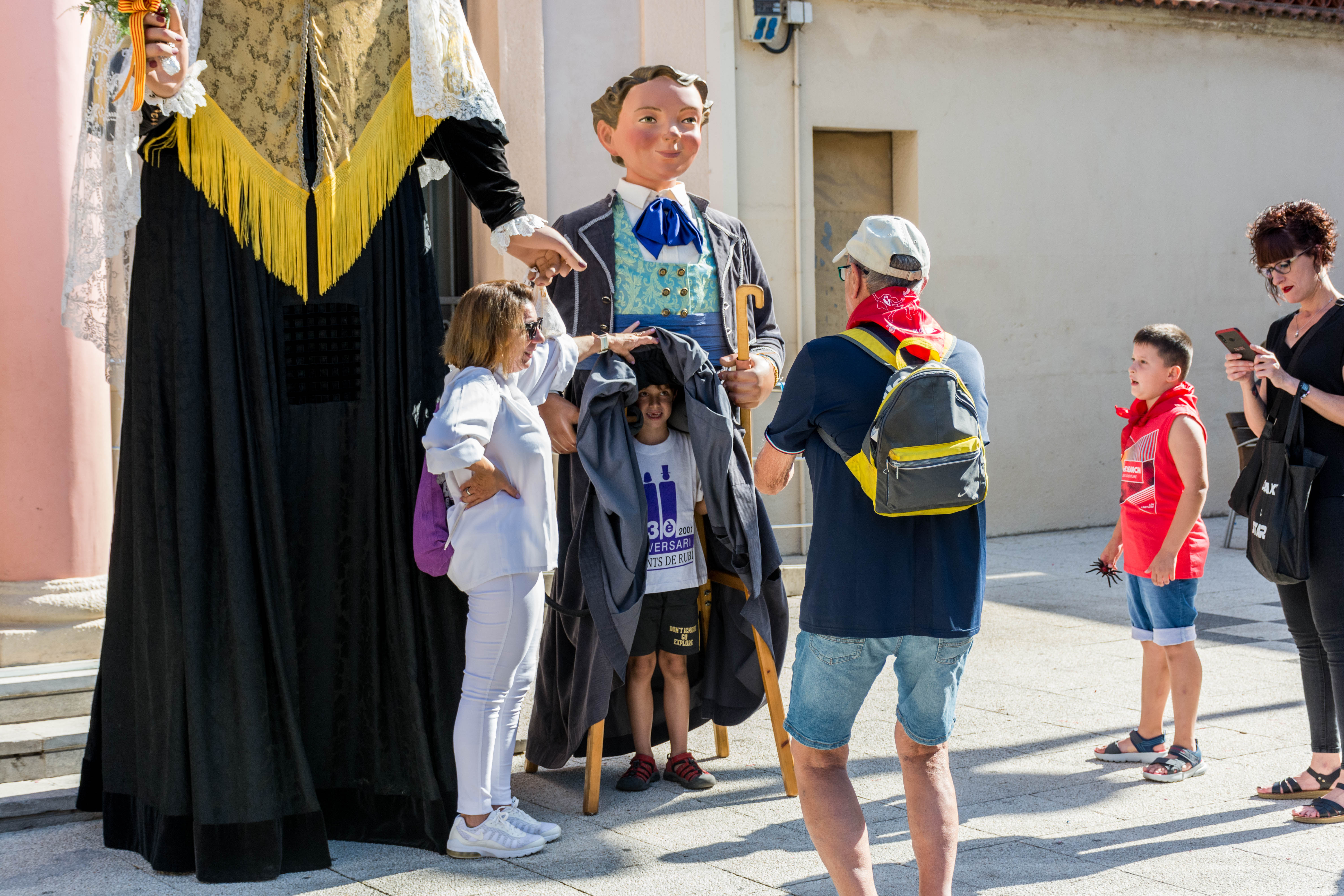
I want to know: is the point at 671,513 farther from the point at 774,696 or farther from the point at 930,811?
the point at 930,811

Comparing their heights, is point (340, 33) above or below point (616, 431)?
above

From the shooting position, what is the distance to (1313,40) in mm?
11352

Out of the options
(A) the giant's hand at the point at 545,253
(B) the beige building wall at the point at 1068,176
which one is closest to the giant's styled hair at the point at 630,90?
(A) the giant's hand at the point at 545,253

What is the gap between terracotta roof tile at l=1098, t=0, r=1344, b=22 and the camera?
34.4 feet

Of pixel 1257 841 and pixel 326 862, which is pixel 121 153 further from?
pixel 1257 841

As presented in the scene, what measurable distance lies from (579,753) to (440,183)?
4.24m

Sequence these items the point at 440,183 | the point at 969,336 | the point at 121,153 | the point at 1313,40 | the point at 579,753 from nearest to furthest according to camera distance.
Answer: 1. the point at 121,153
2. the point at 579,753
3. the point at 440,183
4. the point at 969,336
5. the point at 1313,40

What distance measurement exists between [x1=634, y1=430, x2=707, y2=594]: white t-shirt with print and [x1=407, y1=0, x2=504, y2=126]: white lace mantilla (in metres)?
1.19

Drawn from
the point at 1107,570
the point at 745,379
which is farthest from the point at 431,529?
the point at 1107,570

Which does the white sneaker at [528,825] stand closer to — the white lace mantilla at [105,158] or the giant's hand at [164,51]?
the white lace mantilla at [105,158]

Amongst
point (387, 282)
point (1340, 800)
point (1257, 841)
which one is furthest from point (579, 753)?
point (1340, 800)

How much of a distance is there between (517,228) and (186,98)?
0.94 metres

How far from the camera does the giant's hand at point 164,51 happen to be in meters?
3.25

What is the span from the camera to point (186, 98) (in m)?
3.38
